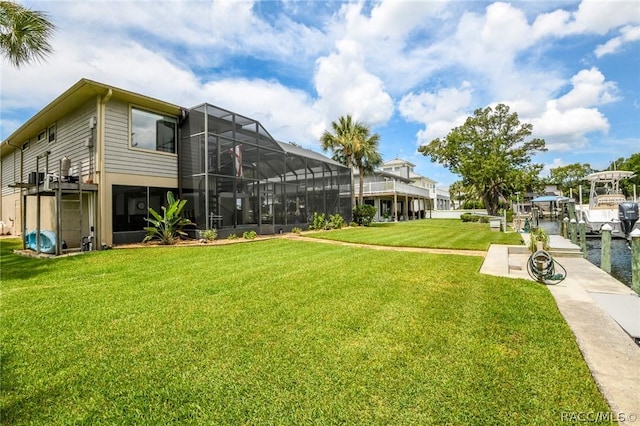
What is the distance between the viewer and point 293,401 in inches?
89.5

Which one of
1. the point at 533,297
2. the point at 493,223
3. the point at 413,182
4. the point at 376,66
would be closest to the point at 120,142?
the point at 376,66

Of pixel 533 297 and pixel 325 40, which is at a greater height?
pixel 325 40

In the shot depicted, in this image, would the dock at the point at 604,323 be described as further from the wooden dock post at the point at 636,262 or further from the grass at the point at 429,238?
the grass at the point at 429,238

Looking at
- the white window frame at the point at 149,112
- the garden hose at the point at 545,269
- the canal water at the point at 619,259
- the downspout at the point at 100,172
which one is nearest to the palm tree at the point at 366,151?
the white window frame at the point at 149,112

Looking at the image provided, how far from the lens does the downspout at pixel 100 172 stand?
10289 mm

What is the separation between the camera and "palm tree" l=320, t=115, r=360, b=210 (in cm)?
2178

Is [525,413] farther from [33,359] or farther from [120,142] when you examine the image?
[120,142]

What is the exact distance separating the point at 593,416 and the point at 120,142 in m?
13.3

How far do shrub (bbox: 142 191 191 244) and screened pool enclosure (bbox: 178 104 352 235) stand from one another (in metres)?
0.67

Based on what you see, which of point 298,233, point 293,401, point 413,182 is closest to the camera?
point 293,401

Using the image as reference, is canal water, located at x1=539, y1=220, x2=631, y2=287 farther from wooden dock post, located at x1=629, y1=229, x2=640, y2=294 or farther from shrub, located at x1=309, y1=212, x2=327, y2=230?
shrub, located at x1=309, y1=212, x2=327, y2=230

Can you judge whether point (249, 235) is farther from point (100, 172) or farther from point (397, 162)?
point (397, 162)

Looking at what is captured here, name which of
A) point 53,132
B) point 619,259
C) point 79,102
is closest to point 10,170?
point 53,132

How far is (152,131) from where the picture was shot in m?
11.9
